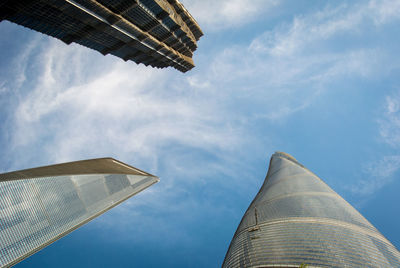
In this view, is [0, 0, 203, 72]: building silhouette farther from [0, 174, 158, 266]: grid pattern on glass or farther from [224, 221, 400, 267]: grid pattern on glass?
[224, 221, 400, 267]: grid pattern on glass

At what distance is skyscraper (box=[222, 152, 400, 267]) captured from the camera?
4456 centimetres

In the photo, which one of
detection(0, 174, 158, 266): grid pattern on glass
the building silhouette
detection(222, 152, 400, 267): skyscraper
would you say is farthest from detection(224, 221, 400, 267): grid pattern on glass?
the building silhouette

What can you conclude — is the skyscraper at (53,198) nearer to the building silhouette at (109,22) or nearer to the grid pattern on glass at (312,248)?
the grid pattern on glass at (312,248)

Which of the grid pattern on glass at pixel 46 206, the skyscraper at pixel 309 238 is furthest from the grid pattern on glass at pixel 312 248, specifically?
the grid pattern on glass at pixel 46 206

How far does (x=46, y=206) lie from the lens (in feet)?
140

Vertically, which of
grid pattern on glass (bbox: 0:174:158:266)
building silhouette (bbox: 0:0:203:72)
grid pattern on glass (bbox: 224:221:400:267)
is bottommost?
grid pattern on glass (bbox: 0:174:158:266)

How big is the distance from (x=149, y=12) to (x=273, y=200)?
6950cm

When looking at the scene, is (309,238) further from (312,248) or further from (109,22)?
(109,22)

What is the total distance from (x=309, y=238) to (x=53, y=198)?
5602 cm

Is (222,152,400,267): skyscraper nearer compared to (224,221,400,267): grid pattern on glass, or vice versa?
(224,221,400,267): grid pattern on glass

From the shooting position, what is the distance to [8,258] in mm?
34219

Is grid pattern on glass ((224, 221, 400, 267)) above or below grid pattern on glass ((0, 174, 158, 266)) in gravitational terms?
above

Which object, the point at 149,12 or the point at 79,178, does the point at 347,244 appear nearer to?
the point at 79,178

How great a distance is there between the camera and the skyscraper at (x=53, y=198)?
36000 mm
